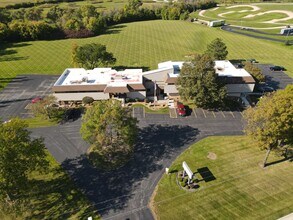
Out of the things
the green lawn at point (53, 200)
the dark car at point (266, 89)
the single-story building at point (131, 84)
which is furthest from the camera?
the dark car at point (266, 89)

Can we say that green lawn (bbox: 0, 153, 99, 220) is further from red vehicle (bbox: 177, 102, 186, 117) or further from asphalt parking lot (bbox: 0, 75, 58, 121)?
red vehicle (bbox: 177, 102, 186, 117)

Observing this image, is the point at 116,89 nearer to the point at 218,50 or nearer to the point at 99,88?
the point at 99,88

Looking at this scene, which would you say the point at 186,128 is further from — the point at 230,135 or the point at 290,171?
the point at 290,171

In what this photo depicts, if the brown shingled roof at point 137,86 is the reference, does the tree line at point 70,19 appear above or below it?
above

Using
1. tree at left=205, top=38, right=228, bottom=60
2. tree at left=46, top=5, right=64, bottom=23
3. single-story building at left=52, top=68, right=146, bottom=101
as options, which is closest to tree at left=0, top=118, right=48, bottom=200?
single-story building at left=52, top=68, right=146, bottom=101

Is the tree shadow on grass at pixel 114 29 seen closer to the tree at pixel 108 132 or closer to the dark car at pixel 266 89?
the dark car at pixel 266 89

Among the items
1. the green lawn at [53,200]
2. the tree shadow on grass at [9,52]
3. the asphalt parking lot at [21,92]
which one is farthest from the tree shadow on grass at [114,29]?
the green lawn at [53,200]

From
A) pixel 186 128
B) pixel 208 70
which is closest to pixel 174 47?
pixel 208 70
